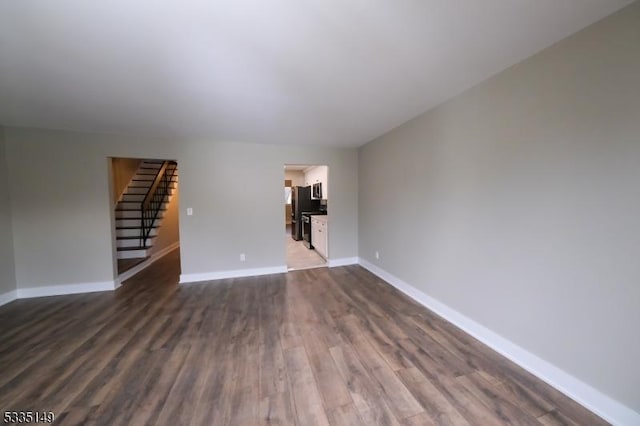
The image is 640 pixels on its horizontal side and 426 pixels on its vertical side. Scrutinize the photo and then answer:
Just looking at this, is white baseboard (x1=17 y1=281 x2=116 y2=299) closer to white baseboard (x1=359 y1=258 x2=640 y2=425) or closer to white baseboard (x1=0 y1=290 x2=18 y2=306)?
white baseboard (x1=0 y1=290 x2=18 y2=306)

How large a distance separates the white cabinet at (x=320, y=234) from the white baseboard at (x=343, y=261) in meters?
0.18

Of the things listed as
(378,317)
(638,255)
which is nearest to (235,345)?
(378,317)

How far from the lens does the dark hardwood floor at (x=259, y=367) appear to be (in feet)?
4.68

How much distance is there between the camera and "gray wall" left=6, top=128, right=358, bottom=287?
3.17 metres

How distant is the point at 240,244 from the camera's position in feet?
13.2

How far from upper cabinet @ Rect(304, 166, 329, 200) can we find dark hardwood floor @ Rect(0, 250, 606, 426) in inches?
144

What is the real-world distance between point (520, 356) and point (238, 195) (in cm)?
397

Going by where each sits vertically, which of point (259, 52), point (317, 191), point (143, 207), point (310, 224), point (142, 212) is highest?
point (259, 52)

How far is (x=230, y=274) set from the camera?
13.1 feet

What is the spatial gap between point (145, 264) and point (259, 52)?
15.9 ft

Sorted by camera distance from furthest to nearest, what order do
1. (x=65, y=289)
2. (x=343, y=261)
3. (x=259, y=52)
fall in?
(x=343, y=261) → (x=65, y=289) → (x=259, y=52)

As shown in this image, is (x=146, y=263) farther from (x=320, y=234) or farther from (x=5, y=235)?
(x=320, y=234)

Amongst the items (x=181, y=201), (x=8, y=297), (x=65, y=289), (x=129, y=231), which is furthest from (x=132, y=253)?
(x=181, y=201)

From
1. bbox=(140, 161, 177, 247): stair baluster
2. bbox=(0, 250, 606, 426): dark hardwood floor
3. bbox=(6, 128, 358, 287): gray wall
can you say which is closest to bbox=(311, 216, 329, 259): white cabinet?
bbox=(6, 128, 358, 287): gray wall
